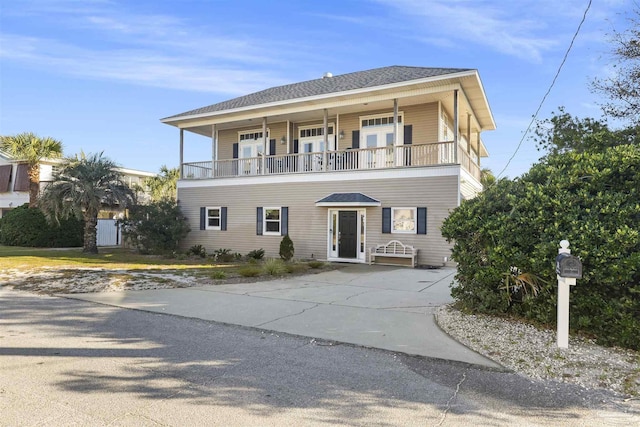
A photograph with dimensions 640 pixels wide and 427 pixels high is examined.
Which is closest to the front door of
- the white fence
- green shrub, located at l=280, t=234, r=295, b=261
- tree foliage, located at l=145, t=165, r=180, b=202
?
green shrub, located at l=280, t=234, r=295, b=261

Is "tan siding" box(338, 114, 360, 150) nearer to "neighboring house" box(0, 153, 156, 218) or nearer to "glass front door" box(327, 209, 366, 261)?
"glass front door" box(327, 209, 366, 261)

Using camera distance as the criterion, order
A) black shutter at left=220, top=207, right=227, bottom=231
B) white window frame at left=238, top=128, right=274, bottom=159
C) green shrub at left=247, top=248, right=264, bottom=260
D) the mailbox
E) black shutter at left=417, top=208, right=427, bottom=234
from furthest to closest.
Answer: white window frame at left=238, top=128, right=274, bottom=159
black shutter at left=220, top=207, right=227, bottom=231
green shrub at left=247, top=248, right=264, bottom=260
black shutter at left=417, top=208, right=427, bottom=234
the mailbox

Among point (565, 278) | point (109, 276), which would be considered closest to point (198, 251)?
point (109, 276)

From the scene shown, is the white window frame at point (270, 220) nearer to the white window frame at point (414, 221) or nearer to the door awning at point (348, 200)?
the door awning at point (348, 200)

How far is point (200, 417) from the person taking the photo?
119 inches

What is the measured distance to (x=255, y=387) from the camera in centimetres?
364

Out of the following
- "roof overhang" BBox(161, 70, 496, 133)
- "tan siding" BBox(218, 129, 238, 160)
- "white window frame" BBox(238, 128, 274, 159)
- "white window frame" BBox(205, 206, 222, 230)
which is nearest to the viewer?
"roof overhang" BBox(161, 70, 496, 133)

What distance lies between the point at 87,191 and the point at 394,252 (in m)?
13.2

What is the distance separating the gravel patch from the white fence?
24.5 metres

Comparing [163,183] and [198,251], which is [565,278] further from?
[163,183]

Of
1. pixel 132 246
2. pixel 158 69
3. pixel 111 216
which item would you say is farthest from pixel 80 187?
pixel 111 216

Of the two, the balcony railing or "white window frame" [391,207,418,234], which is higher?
the balcony railing

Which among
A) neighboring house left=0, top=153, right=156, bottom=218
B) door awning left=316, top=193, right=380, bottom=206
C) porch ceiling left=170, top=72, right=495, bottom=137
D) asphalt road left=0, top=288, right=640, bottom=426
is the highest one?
porch ceiling left=170, top=72, right=495, bottom=137

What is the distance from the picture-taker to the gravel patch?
3.89 meters
